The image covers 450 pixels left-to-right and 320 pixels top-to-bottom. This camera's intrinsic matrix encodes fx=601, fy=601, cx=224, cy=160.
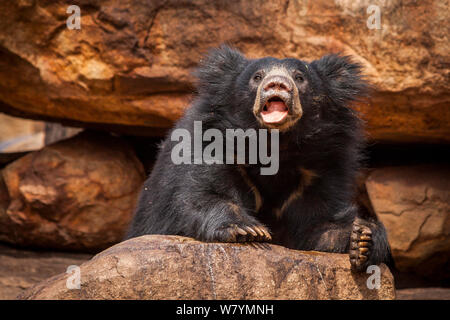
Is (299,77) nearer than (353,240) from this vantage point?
No

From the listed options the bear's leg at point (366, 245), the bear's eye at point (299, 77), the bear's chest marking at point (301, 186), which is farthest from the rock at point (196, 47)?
the bear's leg at point (366, 245)

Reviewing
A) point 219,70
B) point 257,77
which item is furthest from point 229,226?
point 219,70

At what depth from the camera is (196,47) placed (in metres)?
5.47

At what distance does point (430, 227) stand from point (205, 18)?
2863 mm

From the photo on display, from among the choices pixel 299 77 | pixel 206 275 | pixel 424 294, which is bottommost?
pixel 206 275

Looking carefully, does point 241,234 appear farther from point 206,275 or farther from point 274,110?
point 274,110

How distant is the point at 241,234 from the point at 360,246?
712 millimetres

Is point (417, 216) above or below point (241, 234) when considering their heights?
above

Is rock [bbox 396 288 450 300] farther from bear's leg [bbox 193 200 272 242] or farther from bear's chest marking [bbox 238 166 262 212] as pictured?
bear's leg [bbox 193 200 272 242]

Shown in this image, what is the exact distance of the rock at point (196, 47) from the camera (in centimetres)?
509

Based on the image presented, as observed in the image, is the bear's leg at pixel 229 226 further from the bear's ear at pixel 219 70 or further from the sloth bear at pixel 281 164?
the bear's ear at pixel 219 70

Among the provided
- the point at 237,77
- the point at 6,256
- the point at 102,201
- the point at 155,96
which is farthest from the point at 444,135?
the point at 6,256

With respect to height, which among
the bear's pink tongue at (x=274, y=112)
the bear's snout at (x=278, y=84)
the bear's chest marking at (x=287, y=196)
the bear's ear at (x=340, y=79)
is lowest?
the bear's chest marking at (x=287, y=196)
